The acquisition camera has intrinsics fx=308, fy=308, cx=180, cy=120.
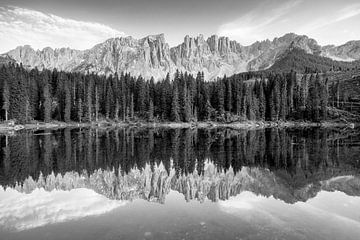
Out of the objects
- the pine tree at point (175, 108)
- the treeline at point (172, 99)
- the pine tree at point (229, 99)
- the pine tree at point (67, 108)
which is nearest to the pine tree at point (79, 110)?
the treeline at point (172, 99)

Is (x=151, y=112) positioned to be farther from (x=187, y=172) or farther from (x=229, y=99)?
(x=187, y=172)

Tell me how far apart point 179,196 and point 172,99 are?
5034 inches

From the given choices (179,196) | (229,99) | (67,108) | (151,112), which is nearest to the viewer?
(179,196)

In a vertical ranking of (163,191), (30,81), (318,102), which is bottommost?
(163,191)

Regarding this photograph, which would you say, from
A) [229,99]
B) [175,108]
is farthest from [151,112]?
[229,99]

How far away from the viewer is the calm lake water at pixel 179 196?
17219 mm

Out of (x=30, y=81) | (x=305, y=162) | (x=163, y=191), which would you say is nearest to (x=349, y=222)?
(x=163, y=191)

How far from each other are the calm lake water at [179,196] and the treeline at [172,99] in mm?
101628

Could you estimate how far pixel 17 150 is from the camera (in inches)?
2012

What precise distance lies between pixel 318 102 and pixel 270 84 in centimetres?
2845

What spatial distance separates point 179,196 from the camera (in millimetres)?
25375

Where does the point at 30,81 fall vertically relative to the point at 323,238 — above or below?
above

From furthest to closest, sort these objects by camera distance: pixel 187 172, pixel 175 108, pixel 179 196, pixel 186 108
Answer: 1. pixel 175 108
2. pixel 186 108
3. pixel 187 172
4. pixel 179 196

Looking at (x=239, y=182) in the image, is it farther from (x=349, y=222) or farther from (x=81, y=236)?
(x=81, y=236)
